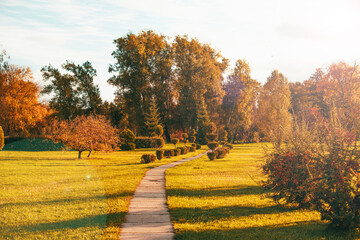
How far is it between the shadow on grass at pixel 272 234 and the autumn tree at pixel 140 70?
146 feet

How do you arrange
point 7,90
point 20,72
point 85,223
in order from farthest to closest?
point 20,72
point 7,90
point 85,223

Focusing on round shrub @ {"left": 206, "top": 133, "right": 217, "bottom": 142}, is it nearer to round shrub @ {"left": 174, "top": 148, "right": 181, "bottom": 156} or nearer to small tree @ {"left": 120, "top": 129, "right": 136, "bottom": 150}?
small tree @ {"left": 120, "top": 129, "right": 136, "bottom": 150}

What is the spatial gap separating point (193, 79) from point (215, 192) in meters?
41.7

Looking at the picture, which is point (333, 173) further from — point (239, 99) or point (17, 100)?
point (239, 99)

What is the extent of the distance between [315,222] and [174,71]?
48.9 meters

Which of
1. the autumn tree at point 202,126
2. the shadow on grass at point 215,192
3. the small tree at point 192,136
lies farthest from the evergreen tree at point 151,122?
the shadow on grass at point 215,192

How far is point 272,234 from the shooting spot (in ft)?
21.2

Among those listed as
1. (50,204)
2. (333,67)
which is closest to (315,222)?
(50,204)

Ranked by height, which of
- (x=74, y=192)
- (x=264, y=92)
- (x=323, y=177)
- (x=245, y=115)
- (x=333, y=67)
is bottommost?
(x=74, y=192)

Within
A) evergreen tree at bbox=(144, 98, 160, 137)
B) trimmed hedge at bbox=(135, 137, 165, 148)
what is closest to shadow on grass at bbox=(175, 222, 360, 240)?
trimmed hedge at bbox=(135, 137, 165, 148)

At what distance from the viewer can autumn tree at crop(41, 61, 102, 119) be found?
52469 millimetres

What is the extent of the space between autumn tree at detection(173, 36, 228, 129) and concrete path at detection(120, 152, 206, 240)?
4103 centimetres

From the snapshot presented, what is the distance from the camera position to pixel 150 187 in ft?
39.2

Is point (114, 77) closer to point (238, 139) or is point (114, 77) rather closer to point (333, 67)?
point (238, 139)
